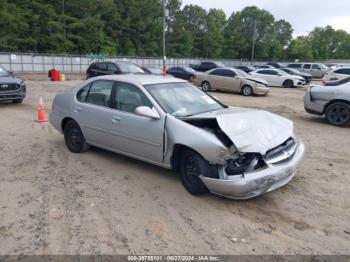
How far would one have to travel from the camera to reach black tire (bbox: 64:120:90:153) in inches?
254

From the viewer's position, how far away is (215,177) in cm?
428

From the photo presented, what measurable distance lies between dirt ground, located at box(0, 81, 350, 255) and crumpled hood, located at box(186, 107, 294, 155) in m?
0.78

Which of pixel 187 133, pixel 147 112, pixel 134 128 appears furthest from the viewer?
pixel 134 128

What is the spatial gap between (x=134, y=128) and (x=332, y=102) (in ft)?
22.7

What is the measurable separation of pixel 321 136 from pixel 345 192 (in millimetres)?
3852

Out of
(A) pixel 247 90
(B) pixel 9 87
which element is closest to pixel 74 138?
(B) pixel 9 87

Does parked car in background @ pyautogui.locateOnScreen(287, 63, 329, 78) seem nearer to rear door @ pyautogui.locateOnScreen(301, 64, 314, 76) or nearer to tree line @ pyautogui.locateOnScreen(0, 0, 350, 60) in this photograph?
rear door @ pyautogui.locateOnScreen(301, 64, 314, 76)

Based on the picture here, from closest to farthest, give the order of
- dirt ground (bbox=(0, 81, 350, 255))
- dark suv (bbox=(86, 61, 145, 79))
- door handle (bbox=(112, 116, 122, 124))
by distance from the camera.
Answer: dirt ground (bbox=(0, 81, 350, 255))
door handle (bbox=(112, 116, 122, 124))
dark suv (bbox=(86, 61, 145, 79))

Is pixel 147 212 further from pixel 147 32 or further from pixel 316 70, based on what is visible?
pixel 147 32

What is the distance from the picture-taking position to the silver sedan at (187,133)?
4.24 metres

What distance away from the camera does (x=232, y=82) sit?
19.2 m

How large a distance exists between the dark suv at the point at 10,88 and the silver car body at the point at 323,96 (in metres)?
9.79

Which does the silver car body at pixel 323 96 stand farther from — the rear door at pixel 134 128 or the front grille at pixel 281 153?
the rear door at pixel 134 128

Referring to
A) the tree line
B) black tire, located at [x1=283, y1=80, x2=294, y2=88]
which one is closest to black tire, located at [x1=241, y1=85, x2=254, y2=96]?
black tire, located at [x1=283, y1=80, x2=294, y2=88]
